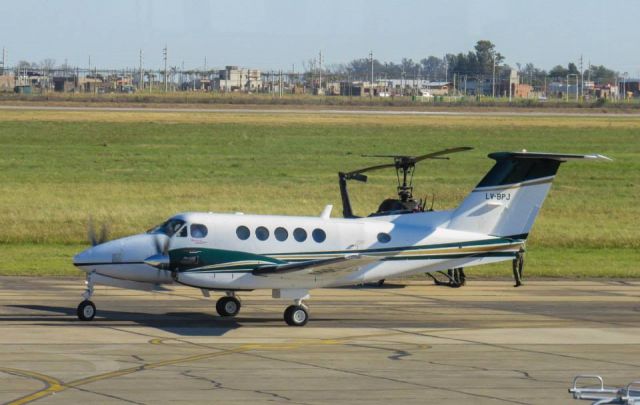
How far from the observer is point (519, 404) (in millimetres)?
17531

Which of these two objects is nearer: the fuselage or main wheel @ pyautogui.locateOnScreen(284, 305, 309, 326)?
the fuselage

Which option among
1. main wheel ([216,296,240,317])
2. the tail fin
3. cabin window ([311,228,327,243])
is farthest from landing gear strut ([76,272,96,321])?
the tail fin

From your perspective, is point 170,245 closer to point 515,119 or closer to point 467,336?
point 467,336

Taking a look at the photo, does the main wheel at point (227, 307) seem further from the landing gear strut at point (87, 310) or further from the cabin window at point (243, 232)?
the landing gear strut at point (87, 310)

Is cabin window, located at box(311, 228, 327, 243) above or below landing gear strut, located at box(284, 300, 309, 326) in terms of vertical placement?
above

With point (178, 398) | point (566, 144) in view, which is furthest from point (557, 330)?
point (566, 144)

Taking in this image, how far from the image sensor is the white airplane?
24281 millimetres

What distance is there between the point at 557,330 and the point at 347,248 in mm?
4951

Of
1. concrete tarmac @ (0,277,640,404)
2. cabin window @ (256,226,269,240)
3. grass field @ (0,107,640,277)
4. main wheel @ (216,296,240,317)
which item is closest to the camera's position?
concrete tarmac @ (0,277,640,404)

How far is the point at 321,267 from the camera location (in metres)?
24.0

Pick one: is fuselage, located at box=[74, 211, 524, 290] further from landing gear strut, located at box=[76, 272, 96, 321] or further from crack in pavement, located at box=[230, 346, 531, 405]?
crack in pavement, located at box=[230, 346, 531, 405]

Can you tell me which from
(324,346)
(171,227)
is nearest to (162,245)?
(171,227)

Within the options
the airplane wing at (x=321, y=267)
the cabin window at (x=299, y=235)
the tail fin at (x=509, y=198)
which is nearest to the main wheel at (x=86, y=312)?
the airplane wing at (x=321, y=267)

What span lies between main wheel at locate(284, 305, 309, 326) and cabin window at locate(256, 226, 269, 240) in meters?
1.65
